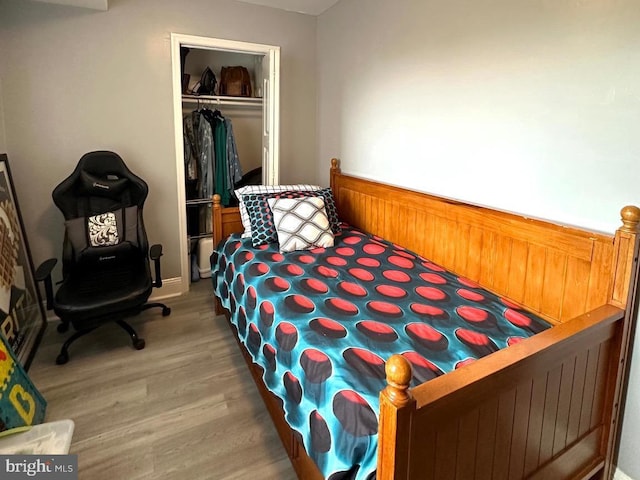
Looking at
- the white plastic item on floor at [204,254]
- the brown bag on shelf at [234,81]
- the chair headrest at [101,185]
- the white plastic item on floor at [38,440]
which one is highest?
the brown bag on shelf at [234,81]

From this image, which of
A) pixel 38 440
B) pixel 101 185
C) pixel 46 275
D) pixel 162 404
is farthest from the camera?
pixel 101 185

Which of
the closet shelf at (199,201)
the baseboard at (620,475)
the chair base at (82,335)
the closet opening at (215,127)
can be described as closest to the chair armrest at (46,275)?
the chair base at (82,335)

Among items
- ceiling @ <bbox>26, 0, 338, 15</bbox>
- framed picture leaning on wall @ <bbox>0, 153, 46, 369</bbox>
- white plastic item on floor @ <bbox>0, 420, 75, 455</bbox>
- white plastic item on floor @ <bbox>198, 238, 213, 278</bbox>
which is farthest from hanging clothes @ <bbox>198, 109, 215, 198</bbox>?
white plastic item on floor @ <bbox>0, 420, 75, 455</bbox>

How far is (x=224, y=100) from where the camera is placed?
147 inches

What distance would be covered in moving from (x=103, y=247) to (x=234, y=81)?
194 cm

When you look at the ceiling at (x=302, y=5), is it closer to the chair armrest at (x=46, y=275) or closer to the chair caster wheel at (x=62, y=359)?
the chair armrest at (x=46, y=275)

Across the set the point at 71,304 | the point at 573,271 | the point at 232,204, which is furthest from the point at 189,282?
the point at 573,271

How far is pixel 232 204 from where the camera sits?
12.6 feet

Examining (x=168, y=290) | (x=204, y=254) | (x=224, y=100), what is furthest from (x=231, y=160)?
(x=168, y=290)

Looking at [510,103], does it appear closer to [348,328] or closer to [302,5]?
[348,328]

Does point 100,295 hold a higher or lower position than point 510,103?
lower

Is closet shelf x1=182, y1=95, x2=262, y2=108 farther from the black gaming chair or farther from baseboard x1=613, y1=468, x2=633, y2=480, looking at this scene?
baseboard x1=613, y1=468, x2=633, y2=480

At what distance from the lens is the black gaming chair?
2441 mm

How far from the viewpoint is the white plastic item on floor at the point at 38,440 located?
4.81 feet
